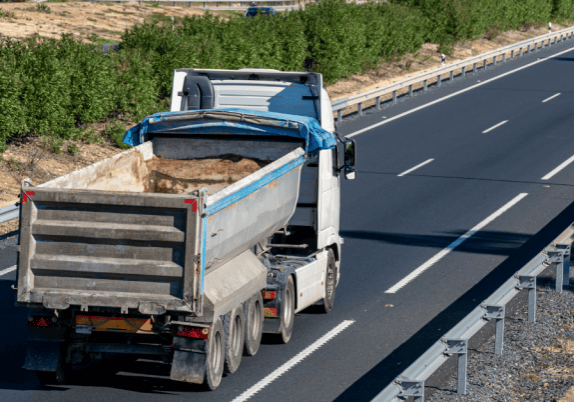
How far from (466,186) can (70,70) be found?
958cm

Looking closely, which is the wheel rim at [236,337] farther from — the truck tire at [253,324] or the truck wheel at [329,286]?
the truck wheel at [329,286]

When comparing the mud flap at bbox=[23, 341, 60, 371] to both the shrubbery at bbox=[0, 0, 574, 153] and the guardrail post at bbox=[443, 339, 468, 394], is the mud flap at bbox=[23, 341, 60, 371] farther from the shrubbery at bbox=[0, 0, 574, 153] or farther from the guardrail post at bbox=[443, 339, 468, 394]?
the shrubbery at bbox=[0, 0, 574, 153]

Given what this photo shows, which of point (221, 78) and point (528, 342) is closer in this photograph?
point (528, 342)

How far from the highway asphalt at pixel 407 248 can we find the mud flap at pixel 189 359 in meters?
0.47

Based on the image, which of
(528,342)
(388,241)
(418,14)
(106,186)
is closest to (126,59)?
(388,241)

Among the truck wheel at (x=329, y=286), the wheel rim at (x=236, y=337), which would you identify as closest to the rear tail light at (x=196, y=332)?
the wheel rim at (x=236, y=337)

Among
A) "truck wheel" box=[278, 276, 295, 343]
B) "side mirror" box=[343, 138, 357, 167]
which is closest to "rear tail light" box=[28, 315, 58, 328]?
"truck wheel" box=[278, 276, 295, 343]

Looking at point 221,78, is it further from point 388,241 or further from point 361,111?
point 361,111

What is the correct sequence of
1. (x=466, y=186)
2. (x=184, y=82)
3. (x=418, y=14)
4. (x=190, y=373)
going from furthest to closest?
(x=418, y=14), (x=466, y=186), (x=184, y=82), (x=190, y=373)

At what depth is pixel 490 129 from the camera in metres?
26.3

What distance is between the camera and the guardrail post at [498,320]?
33.7 ft

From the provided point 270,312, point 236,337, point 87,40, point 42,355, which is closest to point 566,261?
point 270,312

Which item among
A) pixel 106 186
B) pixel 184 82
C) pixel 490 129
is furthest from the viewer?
pixel 490 129

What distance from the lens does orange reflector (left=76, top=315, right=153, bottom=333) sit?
8.69 metres
